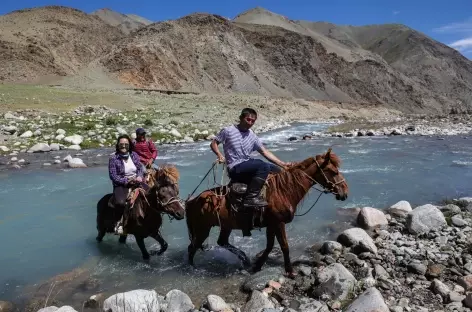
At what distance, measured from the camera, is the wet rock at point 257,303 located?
6.32 m

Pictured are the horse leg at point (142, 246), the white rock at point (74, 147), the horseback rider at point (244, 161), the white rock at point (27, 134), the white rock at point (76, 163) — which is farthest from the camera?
the white rock at point (27, 134)

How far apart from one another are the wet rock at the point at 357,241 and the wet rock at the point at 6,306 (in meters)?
6.49

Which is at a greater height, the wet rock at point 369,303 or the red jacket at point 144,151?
the red jacket at point 144,151

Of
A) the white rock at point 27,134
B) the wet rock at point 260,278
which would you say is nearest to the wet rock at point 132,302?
the wet rock at point 260,278

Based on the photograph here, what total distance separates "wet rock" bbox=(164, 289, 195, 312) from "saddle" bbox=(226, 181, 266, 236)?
6.00ft

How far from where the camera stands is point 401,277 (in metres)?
7.28

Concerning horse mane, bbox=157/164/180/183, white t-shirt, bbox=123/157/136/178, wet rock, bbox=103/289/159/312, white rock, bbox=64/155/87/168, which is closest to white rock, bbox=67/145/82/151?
white rock, bbox=64/155/87/168

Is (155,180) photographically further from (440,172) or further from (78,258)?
(440,172)

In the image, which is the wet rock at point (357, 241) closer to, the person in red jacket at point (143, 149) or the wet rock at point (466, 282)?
the wet rock at point (466, 282)

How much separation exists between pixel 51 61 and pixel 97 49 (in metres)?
23.1

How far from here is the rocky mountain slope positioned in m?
75.2

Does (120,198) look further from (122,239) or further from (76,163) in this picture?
(76,163)

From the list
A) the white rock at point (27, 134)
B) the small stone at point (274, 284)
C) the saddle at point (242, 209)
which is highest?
the white rock at point (27, 134)

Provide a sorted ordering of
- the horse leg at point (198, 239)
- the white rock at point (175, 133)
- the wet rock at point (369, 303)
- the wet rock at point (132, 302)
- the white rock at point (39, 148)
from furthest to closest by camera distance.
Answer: the white rock at point (175, 133) < the white rock at point (39, 148) < the horse leg at point (198, 239) < the wet rock at point (132, 302) < the wet rock at point (369, 303)
